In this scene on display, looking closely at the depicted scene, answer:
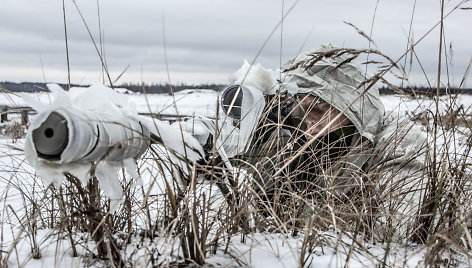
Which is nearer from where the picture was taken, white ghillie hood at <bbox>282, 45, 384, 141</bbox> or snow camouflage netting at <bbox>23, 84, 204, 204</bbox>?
snow camouflage netting at <bbox>23, 84, 204, 204</bbox>

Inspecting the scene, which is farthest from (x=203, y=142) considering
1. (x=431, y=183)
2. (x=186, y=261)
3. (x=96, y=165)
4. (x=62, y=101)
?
(x=431, y=183)

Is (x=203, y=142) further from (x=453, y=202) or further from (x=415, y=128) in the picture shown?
(x=415, y=128)

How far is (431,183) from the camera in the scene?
5.74 ft

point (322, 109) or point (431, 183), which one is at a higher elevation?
point (322, 109)

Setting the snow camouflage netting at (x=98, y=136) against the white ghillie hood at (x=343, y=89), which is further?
the white ghillie hood at (x=343, y=89)

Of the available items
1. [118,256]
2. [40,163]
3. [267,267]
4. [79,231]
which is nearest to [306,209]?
[267,267]

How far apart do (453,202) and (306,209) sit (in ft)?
1.83

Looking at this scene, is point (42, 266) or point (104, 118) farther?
point (42, 266)

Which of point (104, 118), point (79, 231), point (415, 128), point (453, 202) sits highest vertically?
point (104, 118)

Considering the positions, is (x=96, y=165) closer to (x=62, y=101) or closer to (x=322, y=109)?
(x=62, y=101)

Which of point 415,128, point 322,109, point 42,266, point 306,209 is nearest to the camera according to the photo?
point 42,266

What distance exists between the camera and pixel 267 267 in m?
1.39

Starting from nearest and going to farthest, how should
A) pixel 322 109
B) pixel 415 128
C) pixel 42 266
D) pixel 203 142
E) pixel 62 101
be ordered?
pixel 62 101, pixel 42 266, pixel 203 142, pixel 415 128, pixel 322 109

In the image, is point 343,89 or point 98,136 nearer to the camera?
point 98,136
